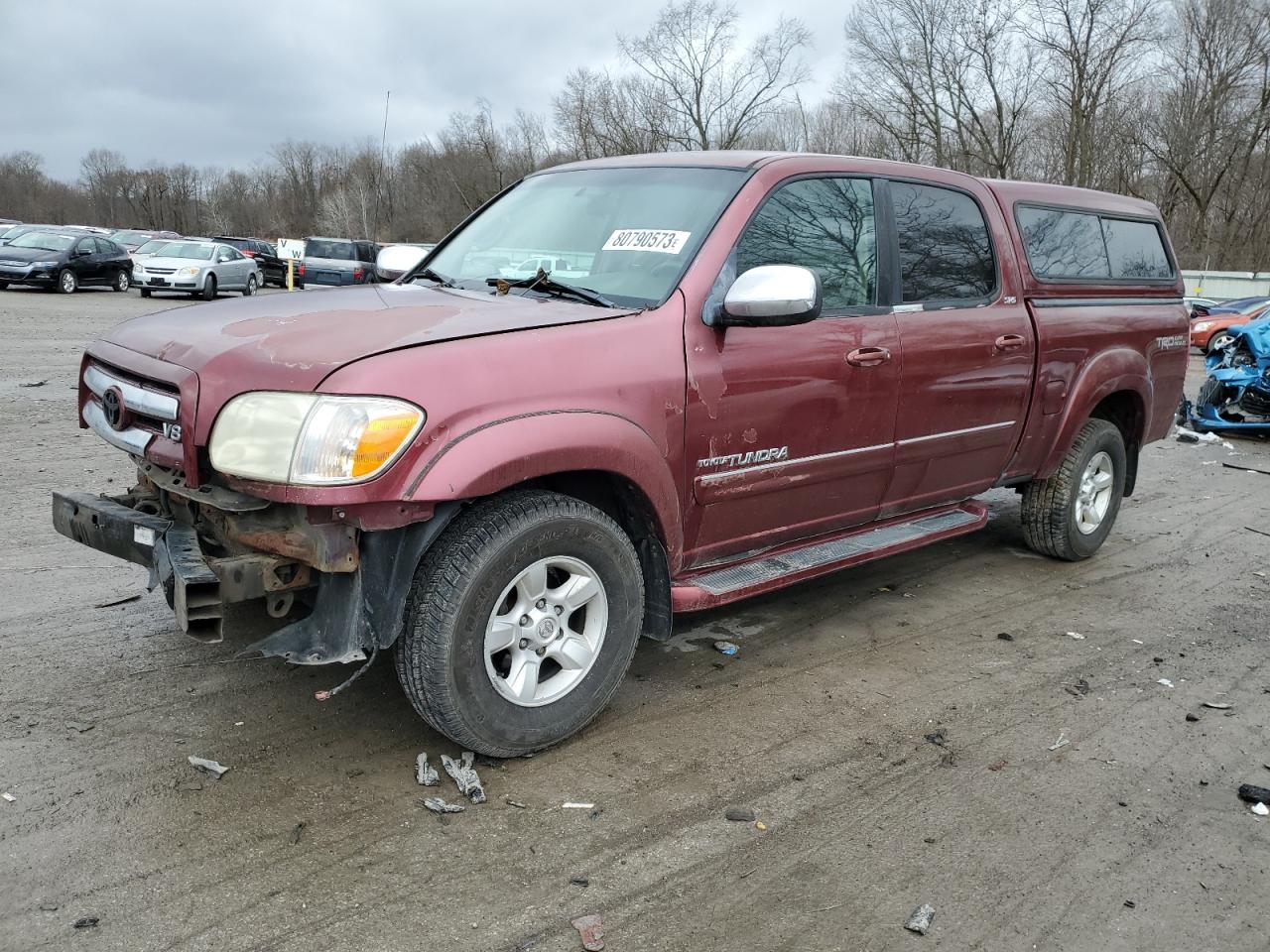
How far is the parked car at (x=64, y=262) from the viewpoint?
77.8ft

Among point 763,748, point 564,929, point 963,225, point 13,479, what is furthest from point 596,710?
point 13,479

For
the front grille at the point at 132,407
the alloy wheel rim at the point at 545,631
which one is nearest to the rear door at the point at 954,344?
the alloy wheel rim at the point at 545,631

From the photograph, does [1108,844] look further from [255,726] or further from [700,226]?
[255,726]

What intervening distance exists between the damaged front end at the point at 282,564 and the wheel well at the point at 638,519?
0.54 meters

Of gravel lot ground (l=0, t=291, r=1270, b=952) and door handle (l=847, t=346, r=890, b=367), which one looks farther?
door handle (l=847, t=346, r=890, b=367)

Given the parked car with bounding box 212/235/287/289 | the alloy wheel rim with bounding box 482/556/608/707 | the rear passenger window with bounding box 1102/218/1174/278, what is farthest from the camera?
the parked car with bounding box 212/235/287/289

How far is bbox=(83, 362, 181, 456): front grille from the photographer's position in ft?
10.1

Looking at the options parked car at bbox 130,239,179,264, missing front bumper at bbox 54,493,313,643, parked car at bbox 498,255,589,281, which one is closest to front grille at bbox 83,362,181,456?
missing front bumper at bbox 54,493,313,643

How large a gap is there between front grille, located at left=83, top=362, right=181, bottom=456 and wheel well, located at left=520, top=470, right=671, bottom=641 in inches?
46.1

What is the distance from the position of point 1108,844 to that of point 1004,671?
4.28 feet

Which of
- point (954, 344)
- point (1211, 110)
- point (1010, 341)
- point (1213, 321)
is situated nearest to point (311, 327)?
point (954, 344)

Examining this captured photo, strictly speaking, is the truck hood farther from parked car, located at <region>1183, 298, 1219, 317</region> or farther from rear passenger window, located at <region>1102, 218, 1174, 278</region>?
parked car, located at <region>1183, 298, 1219, 317</region>

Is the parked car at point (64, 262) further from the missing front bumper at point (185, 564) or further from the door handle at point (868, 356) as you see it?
the door handle at point (868, 356)

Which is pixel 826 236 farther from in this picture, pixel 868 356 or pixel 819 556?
pixel 819 556
